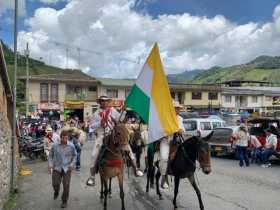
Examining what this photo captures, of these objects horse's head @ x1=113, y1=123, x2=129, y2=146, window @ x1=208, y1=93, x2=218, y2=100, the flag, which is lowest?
horse's head @ x1=113, y1=123, x2=129, y2=146

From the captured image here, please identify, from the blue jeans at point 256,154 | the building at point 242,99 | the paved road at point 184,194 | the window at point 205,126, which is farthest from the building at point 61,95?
the paved road at point 184,194

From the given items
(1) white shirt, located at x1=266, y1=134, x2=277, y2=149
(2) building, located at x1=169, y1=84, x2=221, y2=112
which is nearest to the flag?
(1) white shirt, located at x1=266, y1=134, x2=277, y2=149

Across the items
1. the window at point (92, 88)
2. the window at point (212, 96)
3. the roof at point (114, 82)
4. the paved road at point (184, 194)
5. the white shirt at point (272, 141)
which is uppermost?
the roof at point (114, 82)

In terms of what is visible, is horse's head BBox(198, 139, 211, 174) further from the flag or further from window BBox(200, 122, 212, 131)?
window BBox(200, 122, 212, 131)

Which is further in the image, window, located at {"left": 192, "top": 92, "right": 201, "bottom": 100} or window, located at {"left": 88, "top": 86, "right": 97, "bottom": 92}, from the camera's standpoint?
window, located at {"left": 192, "top": 92, "right": 201, "bottom": 100}

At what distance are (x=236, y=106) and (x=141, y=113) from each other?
5614 centimetres

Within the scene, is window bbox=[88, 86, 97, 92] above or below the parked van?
above

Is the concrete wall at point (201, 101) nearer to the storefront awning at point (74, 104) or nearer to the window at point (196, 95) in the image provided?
the window at point (196, 95)

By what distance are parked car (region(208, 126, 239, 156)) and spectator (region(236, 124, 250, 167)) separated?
1478 mm

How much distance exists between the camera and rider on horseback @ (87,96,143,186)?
8.66 m

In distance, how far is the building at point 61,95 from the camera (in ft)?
155

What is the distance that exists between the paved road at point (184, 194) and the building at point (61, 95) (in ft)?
115

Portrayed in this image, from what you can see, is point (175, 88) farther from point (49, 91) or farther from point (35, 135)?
point (35, 135)

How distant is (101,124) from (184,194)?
10.4 ft
